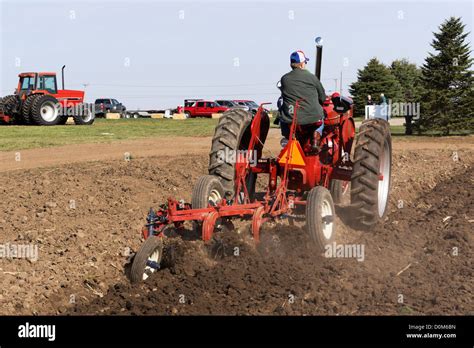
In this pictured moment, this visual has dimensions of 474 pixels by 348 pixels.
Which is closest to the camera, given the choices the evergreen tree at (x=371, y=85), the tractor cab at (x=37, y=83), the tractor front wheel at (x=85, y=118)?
the tractor cab at (x=37, y=83)

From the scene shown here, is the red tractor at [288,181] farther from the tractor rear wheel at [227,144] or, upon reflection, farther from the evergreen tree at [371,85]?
the evergreen tree at [371,85]

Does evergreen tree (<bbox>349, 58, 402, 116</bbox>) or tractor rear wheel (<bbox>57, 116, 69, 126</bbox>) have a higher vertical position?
evergreen tree (<bbox>349, 58, 402, 116</bbox>)

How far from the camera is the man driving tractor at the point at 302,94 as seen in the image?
24.9ft

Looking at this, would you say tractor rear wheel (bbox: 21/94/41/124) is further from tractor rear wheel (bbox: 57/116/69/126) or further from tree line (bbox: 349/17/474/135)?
tree line (bbox: 349/17/474/135)

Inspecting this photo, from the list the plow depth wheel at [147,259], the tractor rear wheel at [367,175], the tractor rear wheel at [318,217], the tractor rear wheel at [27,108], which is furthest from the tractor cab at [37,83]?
the plow depth wheel at [147,259]

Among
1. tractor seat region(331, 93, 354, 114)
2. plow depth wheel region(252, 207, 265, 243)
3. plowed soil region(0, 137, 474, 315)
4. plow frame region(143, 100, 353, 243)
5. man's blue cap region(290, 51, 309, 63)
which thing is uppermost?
man's blue cap region(290, 51, 309, 63)

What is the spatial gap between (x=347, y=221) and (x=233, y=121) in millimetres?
1938

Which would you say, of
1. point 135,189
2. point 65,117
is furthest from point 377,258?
point 65,117

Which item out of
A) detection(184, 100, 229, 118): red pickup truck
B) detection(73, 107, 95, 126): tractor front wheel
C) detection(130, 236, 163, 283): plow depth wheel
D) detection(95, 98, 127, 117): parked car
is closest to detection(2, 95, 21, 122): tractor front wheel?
detection(73, 107, 95, 126): tractor front wheel

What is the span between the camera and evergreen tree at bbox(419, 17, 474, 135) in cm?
2278

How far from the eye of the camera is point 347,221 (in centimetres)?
848

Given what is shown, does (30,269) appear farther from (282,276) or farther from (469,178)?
(469,178)

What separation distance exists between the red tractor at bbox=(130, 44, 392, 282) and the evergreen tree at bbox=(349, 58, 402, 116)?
32.0 meters

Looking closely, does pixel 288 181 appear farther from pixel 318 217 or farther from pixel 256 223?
pixel 256 223
